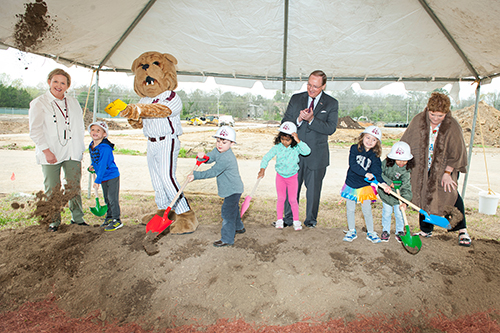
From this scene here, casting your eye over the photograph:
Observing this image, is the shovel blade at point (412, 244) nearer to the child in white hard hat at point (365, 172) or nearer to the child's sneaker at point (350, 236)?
the child in white hard hat at point (365, 172)

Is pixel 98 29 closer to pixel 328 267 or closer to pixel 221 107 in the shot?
pixel 328 267

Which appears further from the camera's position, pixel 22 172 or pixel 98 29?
pixel 22 172

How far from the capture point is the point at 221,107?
22344 millimetres

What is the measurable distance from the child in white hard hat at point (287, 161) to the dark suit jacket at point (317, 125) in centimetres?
18

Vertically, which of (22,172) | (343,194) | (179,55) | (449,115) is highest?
(179,55)

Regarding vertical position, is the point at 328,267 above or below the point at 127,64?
below

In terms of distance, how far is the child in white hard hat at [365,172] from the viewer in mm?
3027

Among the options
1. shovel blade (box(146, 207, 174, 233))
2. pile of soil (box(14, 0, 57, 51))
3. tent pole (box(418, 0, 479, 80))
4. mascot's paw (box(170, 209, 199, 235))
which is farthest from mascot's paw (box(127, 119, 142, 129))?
tent pole (box(418, 0, 479, 80))

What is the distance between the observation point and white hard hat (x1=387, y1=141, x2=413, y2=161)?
10.0ft

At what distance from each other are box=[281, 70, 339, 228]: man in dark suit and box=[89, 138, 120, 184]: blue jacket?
2.13 m

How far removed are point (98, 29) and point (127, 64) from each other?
954mm

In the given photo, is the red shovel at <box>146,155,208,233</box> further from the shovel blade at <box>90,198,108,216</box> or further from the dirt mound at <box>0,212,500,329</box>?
the shovel blade at <box>90,198,108,216</box>

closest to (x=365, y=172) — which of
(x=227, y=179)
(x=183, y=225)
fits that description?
(x=227, y=179)

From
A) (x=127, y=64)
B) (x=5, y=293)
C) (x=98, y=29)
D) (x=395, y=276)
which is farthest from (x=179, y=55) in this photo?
(x=395, y=276)
